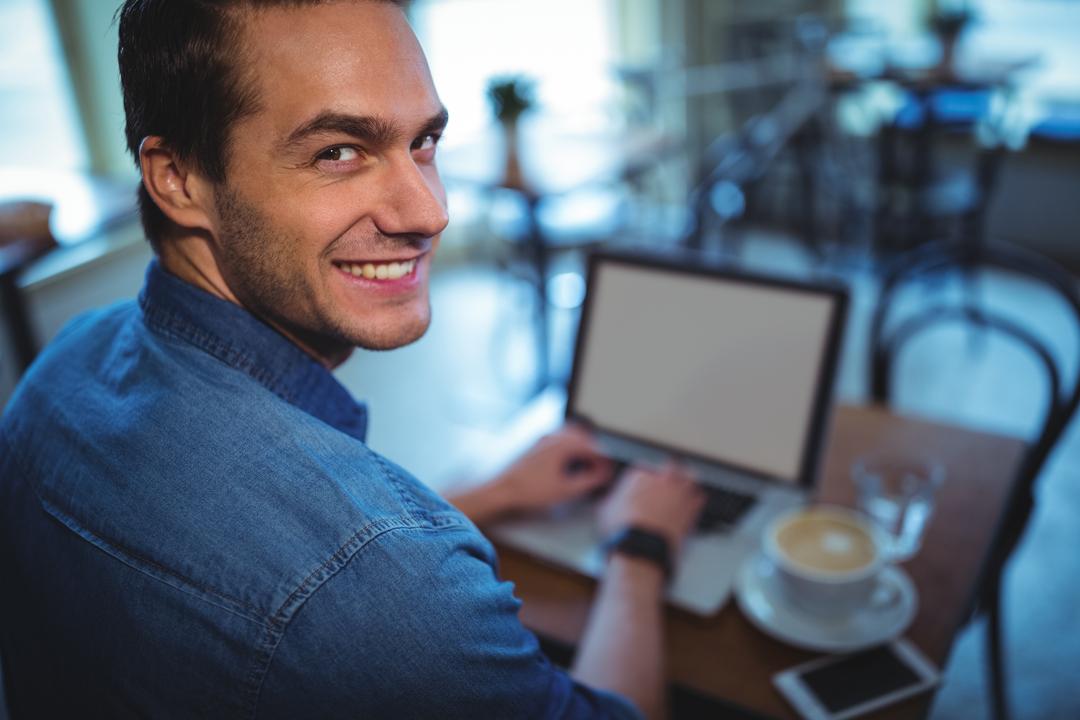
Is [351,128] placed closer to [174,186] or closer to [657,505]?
[174,186]

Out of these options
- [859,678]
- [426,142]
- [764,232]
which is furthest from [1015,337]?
[764,232]

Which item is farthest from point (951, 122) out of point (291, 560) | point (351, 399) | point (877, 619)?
point (291, 560)

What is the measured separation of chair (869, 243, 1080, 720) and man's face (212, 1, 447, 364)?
917 millimetres

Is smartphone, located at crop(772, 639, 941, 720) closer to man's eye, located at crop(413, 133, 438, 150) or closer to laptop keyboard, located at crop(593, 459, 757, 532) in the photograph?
laptop keyboard, located at crop(593, 459, 757, 532)

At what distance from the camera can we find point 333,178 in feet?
2.43

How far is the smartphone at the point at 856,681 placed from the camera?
2.92 ft

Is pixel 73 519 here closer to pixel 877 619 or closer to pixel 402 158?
pixel 402 158

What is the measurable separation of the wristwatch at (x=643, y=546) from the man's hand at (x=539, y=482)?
5.8 inches

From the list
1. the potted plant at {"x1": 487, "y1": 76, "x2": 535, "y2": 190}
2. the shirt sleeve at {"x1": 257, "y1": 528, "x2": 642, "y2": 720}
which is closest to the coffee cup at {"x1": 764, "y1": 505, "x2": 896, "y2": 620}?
the shirt sleeve at {"x1": 257, "y1": 528, "x2": 642, "y2": 720}

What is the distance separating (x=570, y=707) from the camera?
750mm

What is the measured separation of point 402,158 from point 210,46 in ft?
0.57

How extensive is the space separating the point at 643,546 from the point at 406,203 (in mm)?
508

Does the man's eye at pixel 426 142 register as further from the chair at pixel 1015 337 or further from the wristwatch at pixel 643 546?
the chair at pixel 1015 337

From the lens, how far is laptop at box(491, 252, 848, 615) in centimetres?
118
